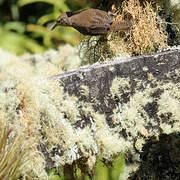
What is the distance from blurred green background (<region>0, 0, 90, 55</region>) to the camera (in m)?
5.50

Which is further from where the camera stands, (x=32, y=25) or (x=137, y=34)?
(x=32, y=25)

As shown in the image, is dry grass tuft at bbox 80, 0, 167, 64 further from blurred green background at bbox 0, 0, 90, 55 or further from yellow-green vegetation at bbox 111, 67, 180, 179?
blurred green background at bbox 0, 0, 90, 55

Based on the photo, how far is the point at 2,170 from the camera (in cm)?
206

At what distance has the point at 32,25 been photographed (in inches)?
222

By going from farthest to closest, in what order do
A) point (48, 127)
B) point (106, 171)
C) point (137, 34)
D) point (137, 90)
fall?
point (137, 34) → point (106, 171) → point (137, 90) → point (48, 127)

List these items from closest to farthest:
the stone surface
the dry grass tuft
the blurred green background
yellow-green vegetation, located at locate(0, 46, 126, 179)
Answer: yellow-green vegetation, located at locate(0, 46, 126, 179) → the stone surface → the dry grass tuft → the blurred green background

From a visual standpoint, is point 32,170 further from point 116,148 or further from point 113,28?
point 113,28

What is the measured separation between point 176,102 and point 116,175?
40cm

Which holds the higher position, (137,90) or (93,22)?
(93,22)

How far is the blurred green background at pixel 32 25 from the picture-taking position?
18.1 feet

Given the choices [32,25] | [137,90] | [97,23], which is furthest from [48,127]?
[32,25]

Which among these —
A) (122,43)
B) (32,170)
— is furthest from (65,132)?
(122,43)

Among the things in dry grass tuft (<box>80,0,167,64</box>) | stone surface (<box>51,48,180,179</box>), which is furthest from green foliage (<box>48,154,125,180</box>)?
dry grass tuft (<box>80,0,167,64</box>)

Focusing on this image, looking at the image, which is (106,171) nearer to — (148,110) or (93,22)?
(148,110)
